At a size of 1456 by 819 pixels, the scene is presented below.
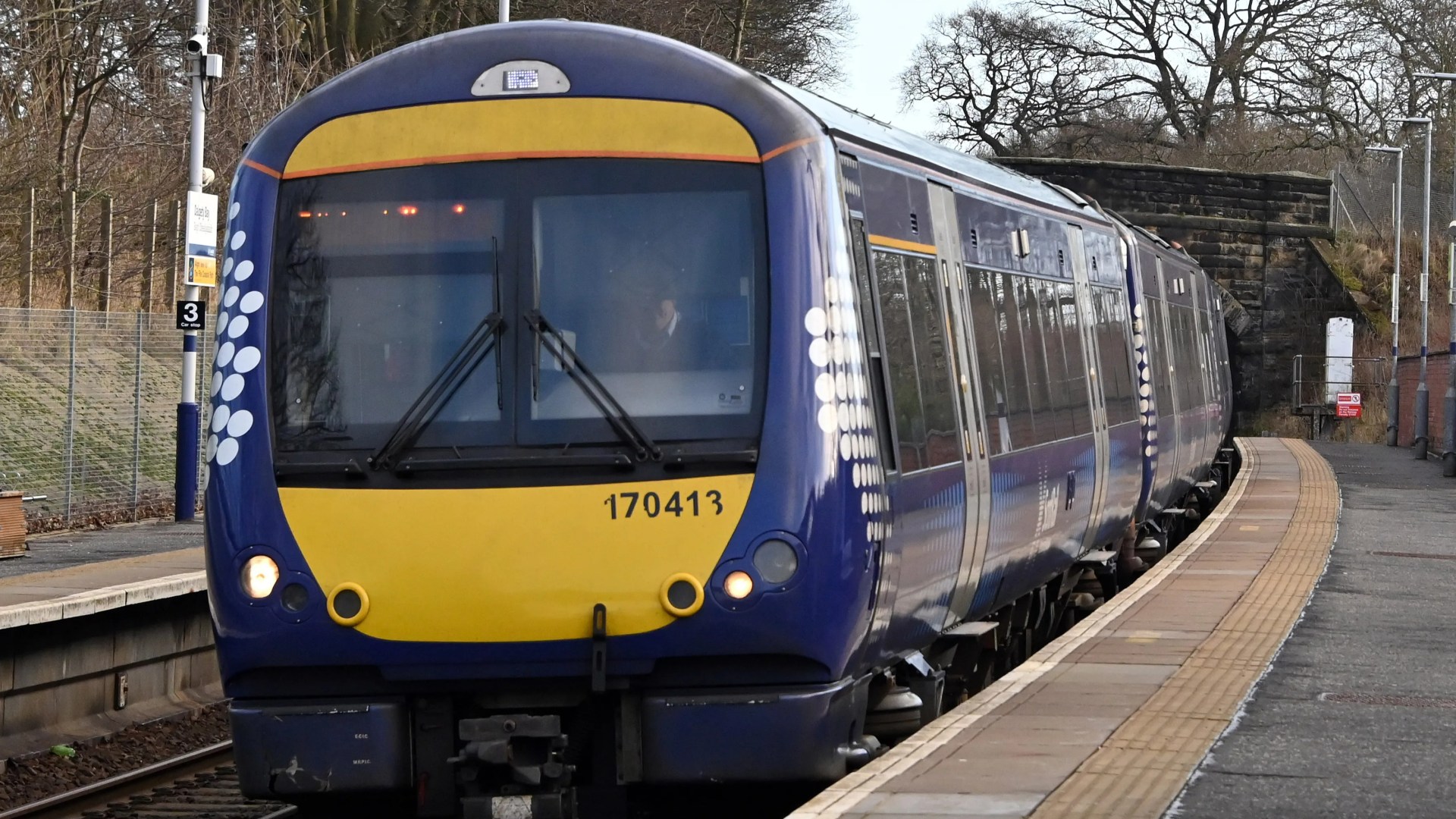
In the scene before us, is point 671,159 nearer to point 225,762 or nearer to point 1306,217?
point 225,762

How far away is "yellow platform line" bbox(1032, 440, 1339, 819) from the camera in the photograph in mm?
6668

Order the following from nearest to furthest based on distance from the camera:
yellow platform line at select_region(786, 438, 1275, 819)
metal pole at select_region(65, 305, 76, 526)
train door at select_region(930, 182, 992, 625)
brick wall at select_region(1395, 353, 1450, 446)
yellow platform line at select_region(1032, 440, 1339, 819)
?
yellow platform line at select_region(786, 438, 1275, 819)
yellow platform line at select_region(1032, 440, 1339, 819)
train door at select_region(930, 182, 992, 625)
metal pole at select_region(65, 305, 76, 526)
brick wall at select_region(1395, 353, 1450, 446)

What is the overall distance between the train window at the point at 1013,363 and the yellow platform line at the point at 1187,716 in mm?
1379

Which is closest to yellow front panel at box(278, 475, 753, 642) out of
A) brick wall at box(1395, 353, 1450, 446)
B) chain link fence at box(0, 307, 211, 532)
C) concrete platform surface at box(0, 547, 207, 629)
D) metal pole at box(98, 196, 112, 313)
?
concrete platform surface at box(0, 547, 207, 629)

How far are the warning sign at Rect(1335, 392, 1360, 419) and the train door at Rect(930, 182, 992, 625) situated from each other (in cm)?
4371

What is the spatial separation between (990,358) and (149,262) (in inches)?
809

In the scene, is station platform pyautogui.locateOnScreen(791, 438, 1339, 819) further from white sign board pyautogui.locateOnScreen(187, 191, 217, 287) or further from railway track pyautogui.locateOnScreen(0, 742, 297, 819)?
white sign board pyautogui.locateOnScreen(187, 191, 217, 287)

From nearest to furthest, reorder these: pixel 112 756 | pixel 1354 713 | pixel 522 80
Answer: pixel 522 80, pixel 1354 713, pixel 112 756

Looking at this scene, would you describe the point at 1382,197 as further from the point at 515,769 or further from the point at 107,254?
the point at 515,769

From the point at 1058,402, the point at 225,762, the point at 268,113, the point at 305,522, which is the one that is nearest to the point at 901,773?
the point at 305,522

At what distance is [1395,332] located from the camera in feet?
167

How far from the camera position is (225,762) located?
11898 millimetres

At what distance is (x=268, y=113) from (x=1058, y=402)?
84.7 ft

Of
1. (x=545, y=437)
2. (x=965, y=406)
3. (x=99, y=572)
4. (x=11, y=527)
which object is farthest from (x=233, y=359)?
(x=11, y=527)
